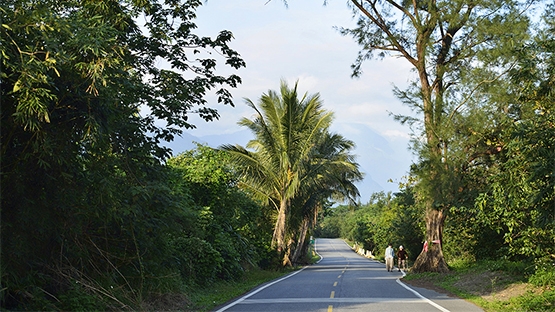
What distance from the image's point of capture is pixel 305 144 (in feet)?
100

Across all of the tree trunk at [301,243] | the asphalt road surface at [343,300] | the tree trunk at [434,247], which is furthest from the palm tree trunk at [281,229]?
the asphalt road surface at [343,300]

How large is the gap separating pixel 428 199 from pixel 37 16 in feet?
62.5

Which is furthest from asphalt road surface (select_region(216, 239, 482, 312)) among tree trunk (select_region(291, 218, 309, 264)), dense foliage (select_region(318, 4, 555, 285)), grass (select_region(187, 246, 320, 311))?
tree trunk (select_region(291, 218, 309, 264))

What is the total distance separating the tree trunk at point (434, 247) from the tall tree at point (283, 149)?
7685mm

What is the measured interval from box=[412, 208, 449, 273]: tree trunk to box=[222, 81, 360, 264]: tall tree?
7.69 meters

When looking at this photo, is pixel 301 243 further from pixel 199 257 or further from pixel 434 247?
pixel 199 257

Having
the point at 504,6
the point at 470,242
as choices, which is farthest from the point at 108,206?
the point at 470,242

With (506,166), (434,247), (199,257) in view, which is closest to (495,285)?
(506,166)

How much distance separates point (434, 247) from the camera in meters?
25.0

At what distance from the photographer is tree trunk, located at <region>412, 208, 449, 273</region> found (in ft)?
81.3

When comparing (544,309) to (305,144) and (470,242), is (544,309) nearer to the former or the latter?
(470,242)

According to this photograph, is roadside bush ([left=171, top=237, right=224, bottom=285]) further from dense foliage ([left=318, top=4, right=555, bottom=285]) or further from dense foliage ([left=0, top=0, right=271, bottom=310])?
dense foliage ([left=318, top=4, right=555, bottom=285])

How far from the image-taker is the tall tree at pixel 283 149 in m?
30.7

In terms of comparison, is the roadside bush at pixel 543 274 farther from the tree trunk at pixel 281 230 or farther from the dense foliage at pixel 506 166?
the tree trunk at pixel 281 230
